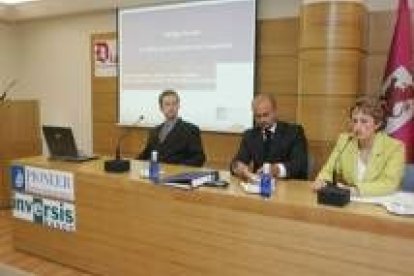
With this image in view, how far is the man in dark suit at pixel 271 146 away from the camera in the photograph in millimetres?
3051

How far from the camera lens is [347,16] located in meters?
3.69

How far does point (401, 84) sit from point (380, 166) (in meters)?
1.48

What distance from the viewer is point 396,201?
2.35 metres

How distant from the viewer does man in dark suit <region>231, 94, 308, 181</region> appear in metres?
3.05

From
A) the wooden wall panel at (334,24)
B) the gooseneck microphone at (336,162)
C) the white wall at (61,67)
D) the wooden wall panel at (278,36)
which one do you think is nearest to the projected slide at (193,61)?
the wooden wall panel at (278,36)

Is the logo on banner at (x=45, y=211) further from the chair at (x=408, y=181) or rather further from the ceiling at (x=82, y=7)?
the ceiling at (x=82, y=7)

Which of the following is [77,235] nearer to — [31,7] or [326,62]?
[326,62]

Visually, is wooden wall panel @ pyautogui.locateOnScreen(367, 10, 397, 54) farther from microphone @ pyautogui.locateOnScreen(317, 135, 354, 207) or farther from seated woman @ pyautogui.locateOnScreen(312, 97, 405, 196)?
microphone @ pyautogui.locateOnScreen(317, 135, 354, 207)

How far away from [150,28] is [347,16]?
2.22 m

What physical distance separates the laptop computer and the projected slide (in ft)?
4.89

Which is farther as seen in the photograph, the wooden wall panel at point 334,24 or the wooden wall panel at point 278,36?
the wooden wall panel at point 278,36

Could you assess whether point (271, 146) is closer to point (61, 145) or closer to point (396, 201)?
point (396, 201)

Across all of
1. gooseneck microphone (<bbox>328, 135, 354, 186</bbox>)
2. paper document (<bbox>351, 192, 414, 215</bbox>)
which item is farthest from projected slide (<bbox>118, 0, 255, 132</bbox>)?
Answer: paper document (<bbox>351, 192, 414, 215</bbox>)

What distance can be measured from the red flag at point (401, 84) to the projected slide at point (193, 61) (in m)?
1.27
